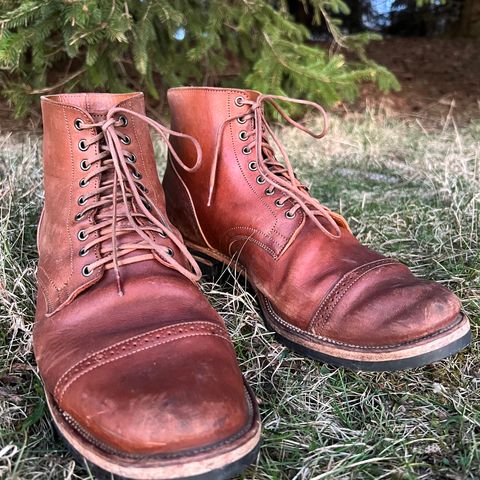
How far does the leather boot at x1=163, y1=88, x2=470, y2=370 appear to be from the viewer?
1.14 m

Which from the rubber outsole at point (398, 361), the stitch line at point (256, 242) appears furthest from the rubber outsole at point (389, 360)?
the stitch line at point (256, 242)

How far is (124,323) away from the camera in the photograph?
39.6 inches

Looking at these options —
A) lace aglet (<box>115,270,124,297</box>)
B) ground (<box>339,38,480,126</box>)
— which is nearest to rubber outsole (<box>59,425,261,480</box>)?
lace aglet (<box>115,270,124,297</box>)

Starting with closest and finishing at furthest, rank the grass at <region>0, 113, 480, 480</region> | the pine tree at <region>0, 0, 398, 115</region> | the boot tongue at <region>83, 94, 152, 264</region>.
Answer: the grass at <region>0, 113, 480, 480</region>
the boot tongue at <region>83, 94, 152, 264</region>
the pine tree at <region>0, 0, 398, 115</region>

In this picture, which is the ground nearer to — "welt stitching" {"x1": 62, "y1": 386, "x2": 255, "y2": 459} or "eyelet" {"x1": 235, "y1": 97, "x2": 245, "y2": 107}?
"eyelet" {"x1": 235, "y1": 97, "x2": 245, "y2": 107}

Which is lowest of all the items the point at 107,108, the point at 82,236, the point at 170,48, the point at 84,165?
the point at 82,236

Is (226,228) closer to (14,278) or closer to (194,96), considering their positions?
(194,96)

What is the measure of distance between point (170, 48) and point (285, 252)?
2.69 metres

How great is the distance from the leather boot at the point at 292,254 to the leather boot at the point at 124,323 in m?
0.20

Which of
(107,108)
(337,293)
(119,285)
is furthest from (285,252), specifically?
(107,108)

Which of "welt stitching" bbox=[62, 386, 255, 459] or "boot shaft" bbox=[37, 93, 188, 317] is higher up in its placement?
"boot shaft" bbox=[37, 93, 188, 317]

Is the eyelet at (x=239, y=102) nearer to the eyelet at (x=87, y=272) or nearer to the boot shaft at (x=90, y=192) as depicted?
the boot shaft at (x=90, y=192)

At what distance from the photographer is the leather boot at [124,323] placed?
2.73 ft

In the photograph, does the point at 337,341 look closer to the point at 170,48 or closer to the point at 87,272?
the point at 87,272
